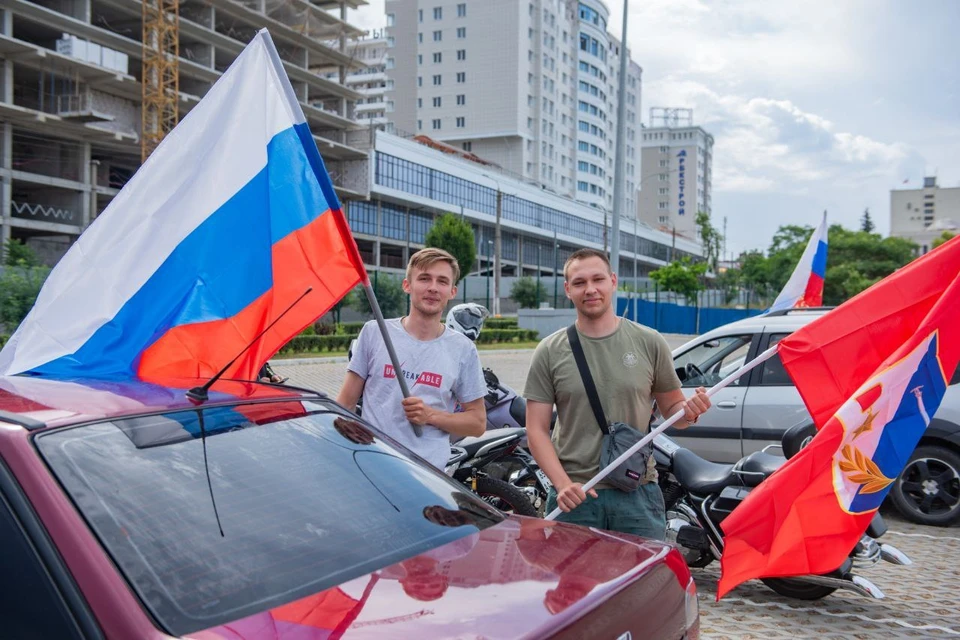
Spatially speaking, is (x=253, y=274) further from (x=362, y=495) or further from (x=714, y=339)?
(x=714, y=339)

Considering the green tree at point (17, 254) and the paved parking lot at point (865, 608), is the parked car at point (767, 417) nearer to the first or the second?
the paved parking lot at point (865, 608)

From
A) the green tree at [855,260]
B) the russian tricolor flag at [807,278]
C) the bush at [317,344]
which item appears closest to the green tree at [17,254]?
the bush at [317,344]

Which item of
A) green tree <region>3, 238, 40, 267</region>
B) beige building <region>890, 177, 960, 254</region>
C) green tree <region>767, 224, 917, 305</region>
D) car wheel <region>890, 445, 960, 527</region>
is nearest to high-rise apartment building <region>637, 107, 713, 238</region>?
beige building <region>890, 177, 960, 254</region>

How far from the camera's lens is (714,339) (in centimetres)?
847

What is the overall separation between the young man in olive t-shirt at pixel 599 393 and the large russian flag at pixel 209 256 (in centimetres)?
94

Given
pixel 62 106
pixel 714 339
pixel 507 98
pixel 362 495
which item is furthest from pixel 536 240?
pixel 362 495

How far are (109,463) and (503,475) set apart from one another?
14.8 feet

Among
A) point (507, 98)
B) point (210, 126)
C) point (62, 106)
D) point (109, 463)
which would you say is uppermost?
point (507, 98)

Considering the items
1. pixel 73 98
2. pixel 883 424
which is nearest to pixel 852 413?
pixel 883 424

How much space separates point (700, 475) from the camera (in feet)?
17.7

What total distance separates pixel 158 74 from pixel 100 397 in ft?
180

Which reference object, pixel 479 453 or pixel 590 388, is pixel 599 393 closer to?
pixel 590 388

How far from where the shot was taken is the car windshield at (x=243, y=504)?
2111 millimetres

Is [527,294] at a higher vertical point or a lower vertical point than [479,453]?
higher
